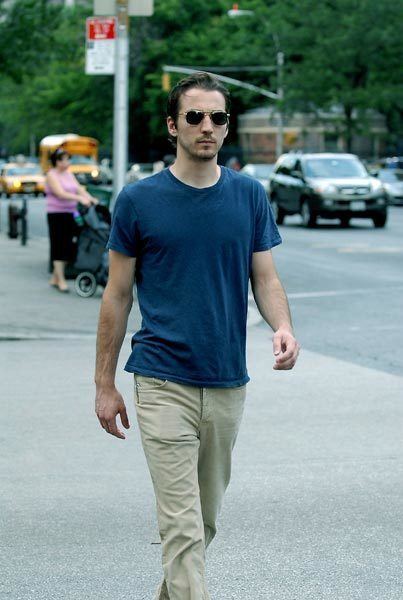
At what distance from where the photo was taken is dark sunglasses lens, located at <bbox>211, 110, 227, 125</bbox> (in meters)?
4.12

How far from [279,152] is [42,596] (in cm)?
6492

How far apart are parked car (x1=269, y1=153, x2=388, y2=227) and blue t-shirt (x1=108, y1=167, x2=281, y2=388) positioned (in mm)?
26926

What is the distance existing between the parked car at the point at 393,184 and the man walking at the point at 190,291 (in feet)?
137

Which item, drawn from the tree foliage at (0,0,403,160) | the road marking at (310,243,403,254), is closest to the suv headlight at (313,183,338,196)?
the road marking at (310,243,403,254)

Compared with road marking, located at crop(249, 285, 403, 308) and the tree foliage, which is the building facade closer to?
the tree foliage

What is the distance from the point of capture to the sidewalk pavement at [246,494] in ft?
16.8

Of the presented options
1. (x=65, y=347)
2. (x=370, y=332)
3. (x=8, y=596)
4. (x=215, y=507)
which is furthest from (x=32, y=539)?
(x=370, y=332)

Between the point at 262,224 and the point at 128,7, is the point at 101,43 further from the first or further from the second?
the point at 262,224

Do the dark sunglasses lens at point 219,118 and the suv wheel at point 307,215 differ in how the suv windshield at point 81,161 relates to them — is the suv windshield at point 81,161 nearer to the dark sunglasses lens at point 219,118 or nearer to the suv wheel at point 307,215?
the suv wheel at point 307,215

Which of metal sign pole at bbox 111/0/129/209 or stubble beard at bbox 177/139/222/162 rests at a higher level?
stubble beard at bbox 177/139/222/162

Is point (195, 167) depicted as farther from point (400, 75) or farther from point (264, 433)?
point (400, 75)

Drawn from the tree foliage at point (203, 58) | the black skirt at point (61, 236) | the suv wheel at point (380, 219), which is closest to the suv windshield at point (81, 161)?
the tree foliage at point (203, 58)

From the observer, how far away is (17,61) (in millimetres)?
32312

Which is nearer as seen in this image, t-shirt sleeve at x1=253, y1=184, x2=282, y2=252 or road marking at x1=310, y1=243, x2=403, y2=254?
t-shirt sleeve at x1=253, y1=184, x2=282, y2=252
